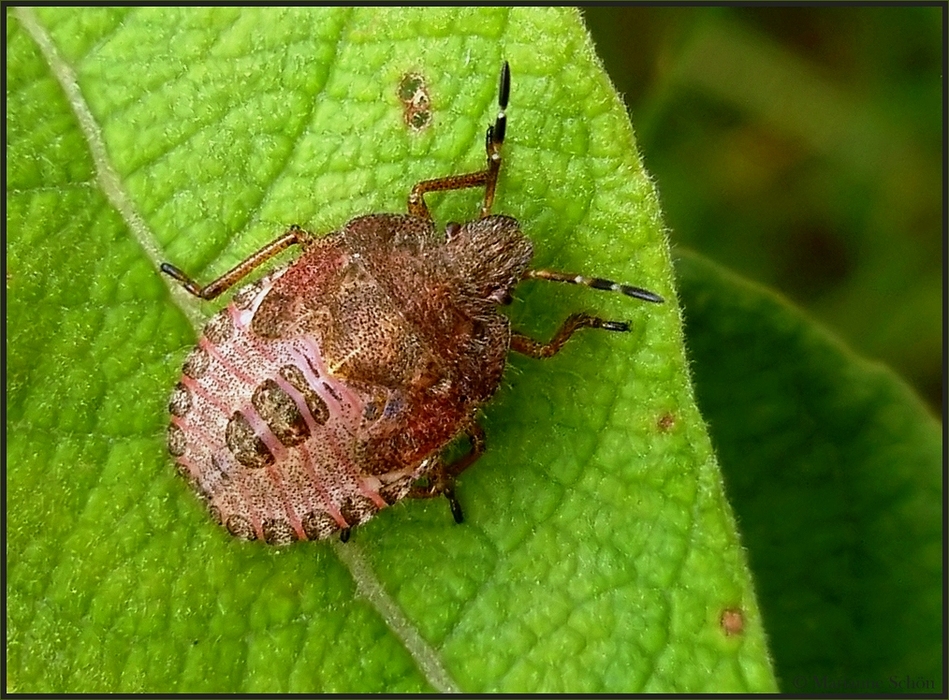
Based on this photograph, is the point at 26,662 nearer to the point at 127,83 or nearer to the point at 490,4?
the point at 127,83

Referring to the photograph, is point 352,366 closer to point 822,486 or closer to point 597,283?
point 597,283

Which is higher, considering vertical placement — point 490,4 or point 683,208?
point 490,4

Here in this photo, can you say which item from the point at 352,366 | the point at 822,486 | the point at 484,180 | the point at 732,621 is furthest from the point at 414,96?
the point at 822,486

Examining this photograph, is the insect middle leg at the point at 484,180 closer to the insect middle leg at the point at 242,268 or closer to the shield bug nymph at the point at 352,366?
the shield bug nymph at the point at 352,366

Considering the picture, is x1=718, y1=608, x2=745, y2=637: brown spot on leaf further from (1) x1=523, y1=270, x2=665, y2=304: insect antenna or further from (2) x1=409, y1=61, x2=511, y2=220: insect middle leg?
(2) x1=409, y1=61, x2=511, y2=220: insect middle leg

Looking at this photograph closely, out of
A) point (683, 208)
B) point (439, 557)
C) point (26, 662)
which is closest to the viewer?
point (26, 662)

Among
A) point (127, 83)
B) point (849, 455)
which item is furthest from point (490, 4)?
point (849, 455)
